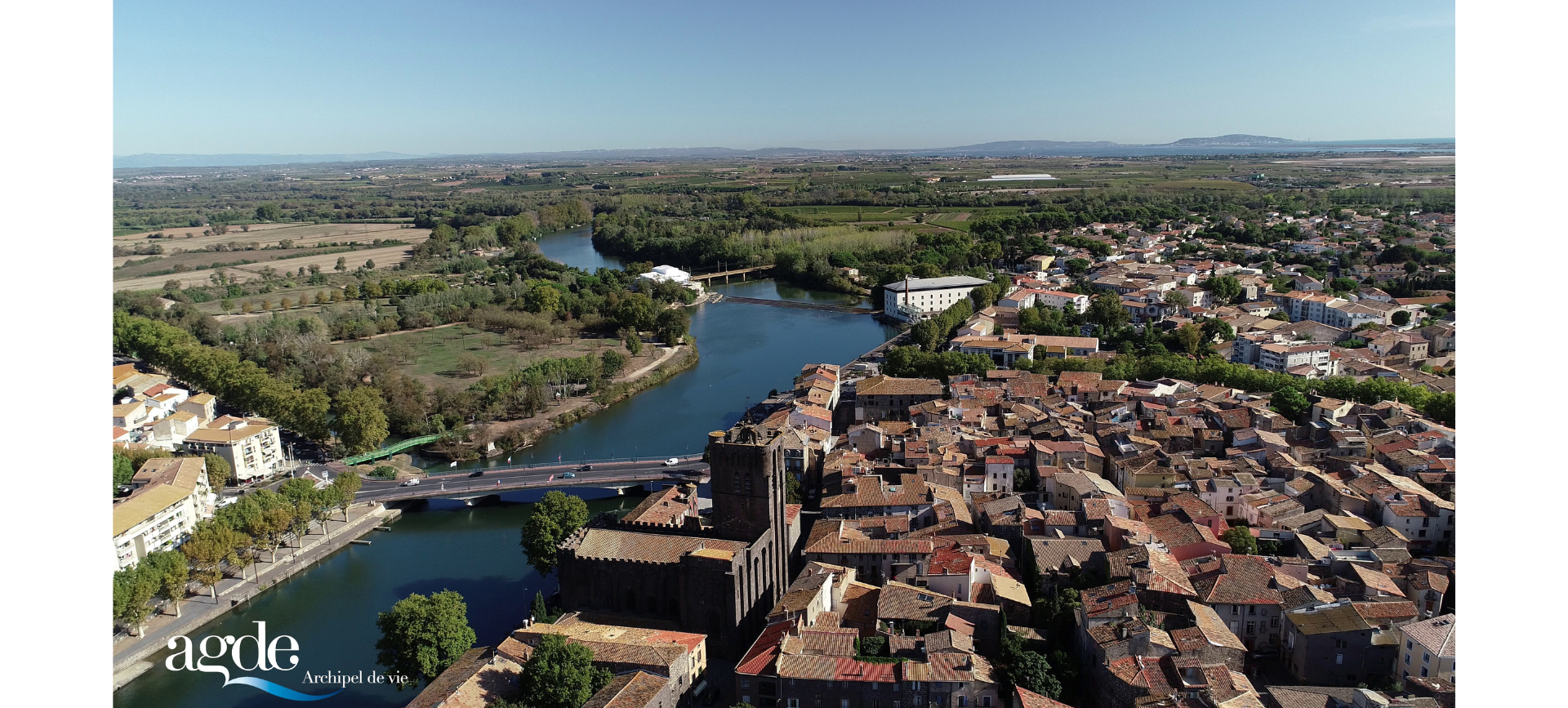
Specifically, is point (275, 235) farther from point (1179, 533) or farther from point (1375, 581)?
Result: point (1375, 581)

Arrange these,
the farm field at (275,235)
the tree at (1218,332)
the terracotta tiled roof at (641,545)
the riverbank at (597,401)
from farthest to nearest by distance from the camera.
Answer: the farm field at (275,235)
the tree at (1218,332)
the riverbank at (597,401)
the terracotta tiled roof at (641,545)

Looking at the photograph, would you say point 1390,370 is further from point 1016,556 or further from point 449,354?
point 449,354

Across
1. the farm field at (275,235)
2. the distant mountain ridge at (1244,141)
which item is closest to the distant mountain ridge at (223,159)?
the farm field at (275,235)

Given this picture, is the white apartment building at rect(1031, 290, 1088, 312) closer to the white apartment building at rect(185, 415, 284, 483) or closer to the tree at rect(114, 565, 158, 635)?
the white apartment building at rect(185, 415, 284, 483)

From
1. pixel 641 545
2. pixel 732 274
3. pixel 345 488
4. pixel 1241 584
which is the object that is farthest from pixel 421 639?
pixel 732 274

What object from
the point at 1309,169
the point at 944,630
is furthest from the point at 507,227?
the point at 1309,169

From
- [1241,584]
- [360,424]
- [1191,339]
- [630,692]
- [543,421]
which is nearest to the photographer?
[630,692]

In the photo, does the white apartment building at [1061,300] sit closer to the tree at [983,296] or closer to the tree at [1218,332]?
the tree at [983,296]
